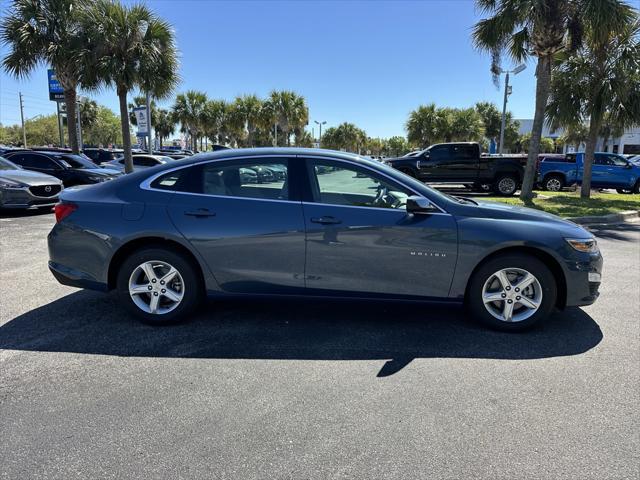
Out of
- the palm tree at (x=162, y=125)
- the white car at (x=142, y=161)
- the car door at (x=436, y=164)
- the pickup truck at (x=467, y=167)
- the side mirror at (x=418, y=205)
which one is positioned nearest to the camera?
the side mirror at (x=418, y=205)

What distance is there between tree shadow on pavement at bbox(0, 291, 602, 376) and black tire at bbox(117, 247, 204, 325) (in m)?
0.11

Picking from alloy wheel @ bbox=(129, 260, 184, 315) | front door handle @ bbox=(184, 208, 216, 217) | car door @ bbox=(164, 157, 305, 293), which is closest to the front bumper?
car door @ bbox=(164, 157, 305, 293)

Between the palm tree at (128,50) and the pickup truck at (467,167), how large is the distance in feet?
32.2

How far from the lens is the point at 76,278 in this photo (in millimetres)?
4211

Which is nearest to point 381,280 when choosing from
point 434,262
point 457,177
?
point 434,262

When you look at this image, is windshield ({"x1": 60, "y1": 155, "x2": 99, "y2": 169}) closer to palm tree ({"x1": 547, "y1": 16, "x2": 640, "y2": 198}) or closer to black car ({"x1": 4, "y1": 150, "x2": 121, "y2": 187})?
black car ({"x1": 4, "y1": 150, "x2": 121, "y2": 187})

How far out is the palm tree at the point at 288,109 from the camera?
4428 cm

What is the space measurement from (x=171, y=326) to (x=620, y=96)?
15.6 m

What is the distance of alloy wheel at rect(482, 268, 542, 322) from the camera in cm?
401

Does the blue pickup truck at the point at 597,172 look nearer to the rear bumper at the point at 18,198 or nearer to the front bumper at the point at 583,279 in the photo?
the front bumper at the point at 583,279

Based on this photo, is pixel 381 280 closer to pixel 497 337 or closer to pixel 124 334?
pixel 497 337

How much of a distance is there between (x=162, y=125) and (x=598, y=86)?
60005 mm

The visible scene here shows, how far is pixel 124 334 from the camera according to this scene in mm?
4031

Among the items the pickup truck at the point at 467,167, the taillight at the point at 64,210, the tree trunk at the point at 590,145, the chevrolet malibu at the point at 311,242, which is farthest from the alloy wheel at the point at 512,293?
the tree trunk at the point at 590,145
